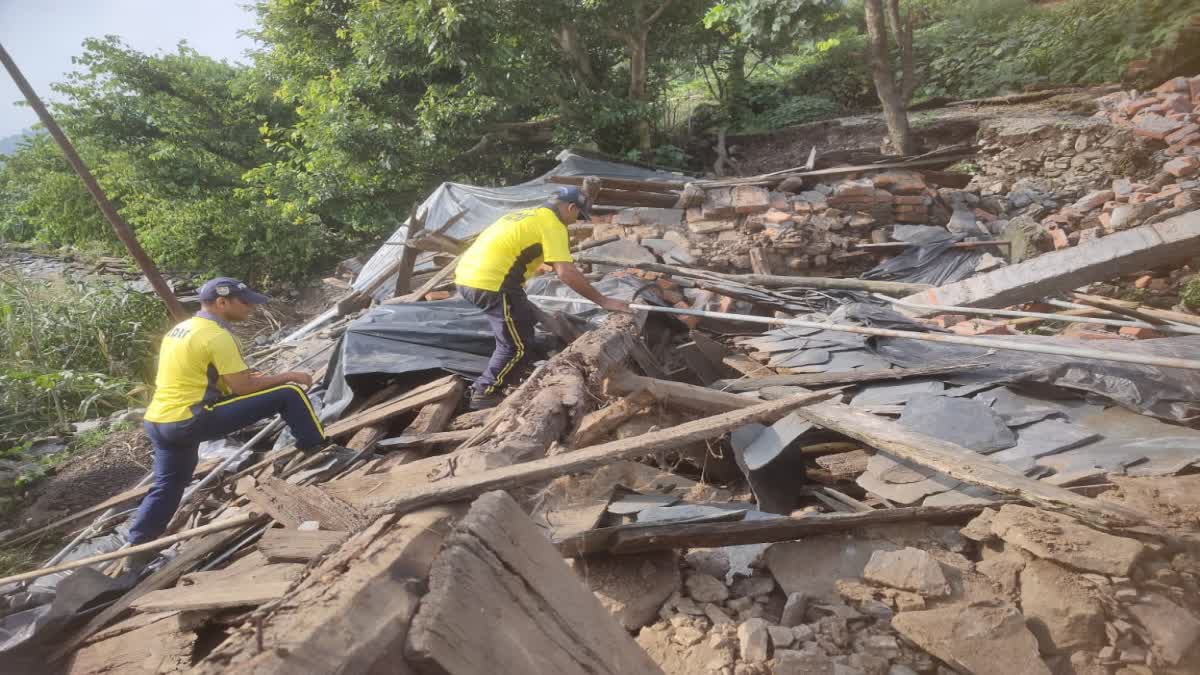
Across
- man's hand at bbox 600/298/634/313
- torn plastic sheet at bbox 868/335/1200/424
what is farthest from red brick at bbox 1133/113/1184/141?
man's hand at bbox 600/298/634/313

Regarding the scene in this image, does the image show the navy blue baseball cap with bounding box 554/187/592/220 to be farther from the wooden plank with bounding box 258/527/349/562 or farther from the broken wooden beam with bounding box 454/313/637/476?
the wooden plank with bounding box 258/527/349/562

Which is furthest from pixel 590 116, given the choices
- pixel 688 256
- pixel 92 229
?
pixel 92 229

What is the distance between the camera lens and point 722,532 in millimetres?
2064

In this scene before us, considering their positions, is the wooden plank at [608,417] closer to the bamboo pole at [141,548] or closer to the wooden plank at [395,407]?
the wooden plank at [395,407]

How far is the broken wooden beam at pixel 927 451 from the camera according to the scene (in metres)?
1.86

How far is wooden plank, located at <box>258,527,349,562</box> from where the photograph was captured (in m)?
2.08

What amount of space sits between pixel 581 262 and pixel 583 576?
11.9 ft

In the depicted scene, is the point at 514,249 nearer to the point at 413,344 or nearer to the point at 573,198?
the point at 573,198

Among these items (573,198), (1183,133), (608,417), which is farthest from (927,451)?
(1183,133)

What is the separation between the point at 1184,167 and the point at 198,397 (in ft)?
29.1

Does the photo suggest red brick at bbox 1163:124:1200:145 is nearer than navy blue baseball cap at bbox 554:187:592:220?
No

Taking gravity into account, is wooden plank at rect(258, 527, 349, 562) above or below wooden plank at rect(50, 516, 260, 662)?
above

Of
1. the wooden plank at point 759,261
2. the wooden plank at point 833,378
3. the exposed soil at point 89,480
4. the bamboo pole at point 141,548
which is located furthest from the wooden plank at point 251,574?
the wooden plank at point 759,261

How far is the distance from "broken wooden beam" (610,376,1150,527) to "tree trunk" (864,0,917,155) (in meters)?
6.29
